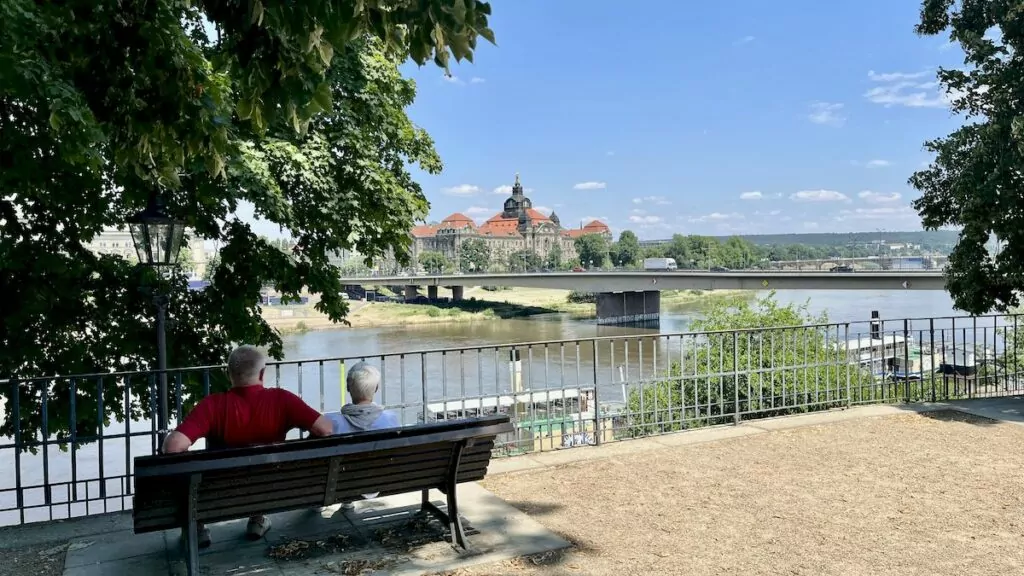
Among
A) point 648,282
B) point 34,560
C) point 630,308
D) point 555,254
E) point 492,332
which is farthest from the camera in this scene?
point 555,254

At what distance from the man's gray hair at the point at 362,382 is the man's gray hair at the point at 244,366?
0.61 m

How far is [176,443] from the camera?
4.03 metres

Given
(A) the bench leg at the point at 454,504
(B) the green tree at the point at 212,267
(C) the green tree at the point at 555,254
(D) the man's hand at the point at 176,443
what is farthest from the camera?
(C) the green tree at the point at 555,254

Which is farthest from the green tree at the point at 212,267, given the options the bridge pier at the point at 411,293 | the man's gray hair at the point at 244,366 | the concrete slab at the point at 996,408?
the bridge pier at the point at 411,293

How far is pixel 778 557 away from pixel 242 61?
156 inches

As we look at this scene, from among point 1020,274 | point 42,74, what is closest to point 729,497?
point 42,74

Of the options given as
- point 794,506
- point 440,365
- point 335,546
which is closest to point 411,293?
point 440,365

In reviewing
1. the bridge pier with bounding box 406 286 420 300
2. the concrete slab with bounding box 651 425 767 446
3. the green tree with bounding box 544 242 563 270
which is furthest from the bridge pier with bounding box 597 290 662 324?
the green tree with bounding box 544 242 563 270

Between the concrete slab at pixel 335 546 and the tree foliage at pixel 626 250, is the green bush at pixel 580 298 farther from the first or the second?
the concrete slab at pixel 335 546

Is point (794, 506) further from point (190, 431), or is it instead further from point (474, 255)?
point (474, 255)

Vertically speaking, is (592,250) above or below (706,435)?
above

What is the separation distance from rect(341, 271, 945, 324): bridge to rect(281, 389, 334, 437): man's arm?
36120 mm

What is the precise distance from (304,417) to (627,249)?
14033 cm

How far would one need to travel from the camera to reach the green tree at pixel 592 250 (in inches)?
5620
